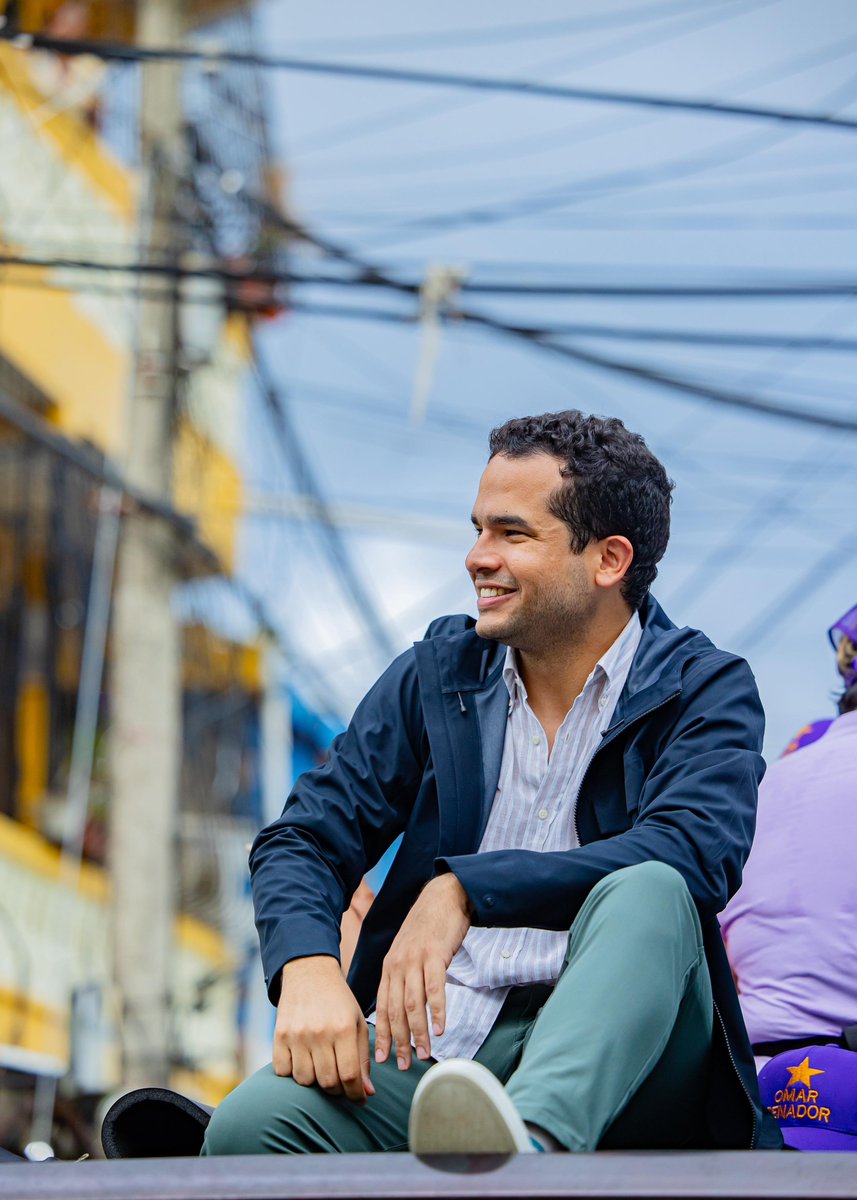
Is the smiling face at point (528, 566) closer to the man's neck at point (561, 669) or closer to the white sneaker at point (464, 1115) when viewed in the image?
the man's neck at point (561, 669)

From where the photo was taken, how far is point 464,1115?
5.34 feet

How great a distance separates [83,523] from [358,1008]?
9656mm

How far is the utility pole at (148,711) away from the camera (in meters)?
7.33

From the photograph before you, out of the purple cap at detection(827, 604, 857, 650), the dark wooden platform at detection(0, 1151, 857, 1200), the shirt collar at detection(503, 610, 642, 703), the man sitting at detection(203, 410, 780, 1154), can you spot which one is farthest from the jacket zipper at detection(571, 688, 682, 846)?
the purple cap at detection(827, 604, 857, 650)

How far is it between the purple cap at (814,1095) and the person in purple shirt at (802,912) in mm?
53

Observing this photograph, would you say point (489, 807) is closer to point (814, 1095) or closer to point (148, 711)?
point (814, 1095)

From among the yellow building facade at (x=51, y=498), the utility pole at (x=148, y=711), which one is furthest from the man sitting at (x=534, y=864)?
the yellow building facade at (x=51, y=498)

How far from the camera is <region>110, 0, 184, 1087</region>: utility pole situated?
289 inches

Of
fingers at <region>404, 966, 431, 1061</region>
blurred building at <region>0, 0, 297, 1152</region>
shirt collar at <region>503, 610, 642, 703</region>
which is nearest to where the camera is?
fingers at <region>404, 966, 431, 1061</region>

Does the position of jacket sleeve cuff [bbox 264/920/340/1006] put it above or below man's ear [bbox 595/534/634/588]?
below

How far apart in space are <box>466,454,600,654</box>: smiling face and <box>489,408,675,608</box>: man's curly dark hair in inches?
0.8

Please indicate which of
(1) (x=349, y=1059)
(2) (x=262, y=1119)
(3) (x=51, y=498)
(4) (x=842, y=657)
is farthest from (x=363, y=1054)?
(3) (x=51, y=498)

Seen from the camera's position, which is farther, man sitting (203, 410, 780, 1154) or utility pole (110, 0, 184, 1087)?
utility pole (110, 0, 184, 1087)

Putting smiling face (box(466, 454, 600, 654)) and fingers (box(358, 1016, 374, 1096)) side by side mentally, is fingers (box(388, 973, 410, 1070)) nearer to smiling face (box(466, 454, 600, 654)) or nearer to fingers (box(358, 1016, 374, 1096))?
fingers (box(358, 1016, 374, 1096))
